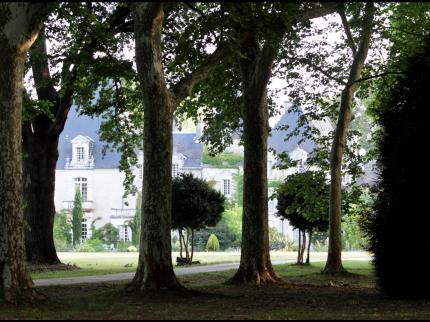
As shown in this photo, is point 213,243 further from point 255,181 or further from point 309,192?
point 255,181

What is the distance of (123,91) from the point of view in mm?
24406

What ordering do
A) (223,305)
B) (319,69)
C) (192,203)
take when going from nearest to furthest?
(223,305), (319,69), (192,203)

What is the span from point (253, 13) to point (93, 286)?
7.35m

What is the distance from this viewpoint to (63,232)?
60.8m

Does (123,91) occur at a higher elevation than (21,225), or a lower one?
higher

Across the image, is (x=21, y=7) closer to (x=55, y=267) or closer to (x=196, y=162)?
(x=55, y=267)

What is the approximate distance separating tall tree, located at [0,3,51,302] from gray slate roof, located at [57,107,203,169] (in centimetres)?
5704

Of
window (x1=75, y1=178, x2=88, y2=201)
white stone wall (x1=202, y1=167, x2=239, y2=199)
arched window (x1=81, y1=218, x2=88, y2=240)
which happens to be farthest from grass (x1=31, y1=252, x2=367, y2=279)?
window (x1=75, y1=178, x2=88, y2=201)

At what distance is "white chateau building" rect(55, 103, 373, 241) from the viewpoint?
6419 centimetres

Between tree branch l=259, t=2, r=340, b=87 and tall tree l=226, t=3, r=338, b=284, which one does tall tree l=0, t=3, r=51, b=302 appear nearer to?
tree branch l=259, t=2, r=340, b=87

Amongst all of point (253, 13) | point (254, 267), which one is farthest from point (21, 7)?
point (254, 267)

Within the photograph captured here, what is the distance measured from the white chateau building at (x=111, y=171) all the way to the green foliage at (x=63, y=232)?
235 cm

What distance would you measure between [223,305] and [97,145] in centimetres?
5917

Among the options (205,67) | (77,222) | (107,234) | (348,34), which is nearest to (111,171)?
(107,234)
